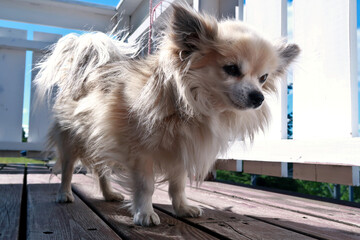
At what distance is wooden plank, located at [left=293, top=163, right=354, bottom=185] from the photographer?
7.09ft

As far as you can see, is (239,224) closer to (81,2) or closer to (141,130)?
(141,130)

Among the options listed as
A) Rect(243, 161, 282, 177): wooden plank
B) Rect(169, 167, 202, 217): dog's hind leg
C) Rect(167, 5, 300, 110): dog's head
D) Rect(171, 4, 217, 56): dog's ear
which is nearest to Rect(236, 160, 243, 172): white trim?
Rect(243, 161, 282, 177): wooden plank

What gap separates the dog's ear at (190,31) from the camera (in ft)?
5.60

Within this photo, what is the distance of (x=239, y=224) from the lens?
1.55m

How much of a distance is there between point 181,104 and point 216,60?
0.28 m

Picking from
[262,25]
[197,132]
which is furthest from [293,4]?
[197,132]

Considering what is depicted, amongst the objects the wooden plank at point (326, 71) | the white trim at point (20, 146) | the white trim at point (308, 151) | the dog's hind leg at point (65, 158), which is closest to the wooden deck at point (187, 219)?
the dog's hind leg at point (65, 158)

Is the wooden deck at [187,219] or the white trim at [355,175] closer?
the wooden deck at [187,219]

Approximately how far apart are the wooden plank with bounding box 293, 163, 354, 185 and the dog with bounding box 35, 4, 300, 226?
62cm

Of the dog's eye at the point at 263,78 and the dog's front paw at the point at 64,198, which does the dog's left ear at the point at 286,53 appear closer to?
the dog's eye at the point at 263,78

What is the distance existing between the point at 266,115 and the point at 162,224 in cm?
85

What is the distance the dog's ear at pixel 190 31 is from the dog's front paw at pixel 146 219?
76cm

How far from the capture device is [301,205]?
7.07 ft

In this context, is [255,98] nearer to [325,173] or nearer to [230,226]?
[230,226]
